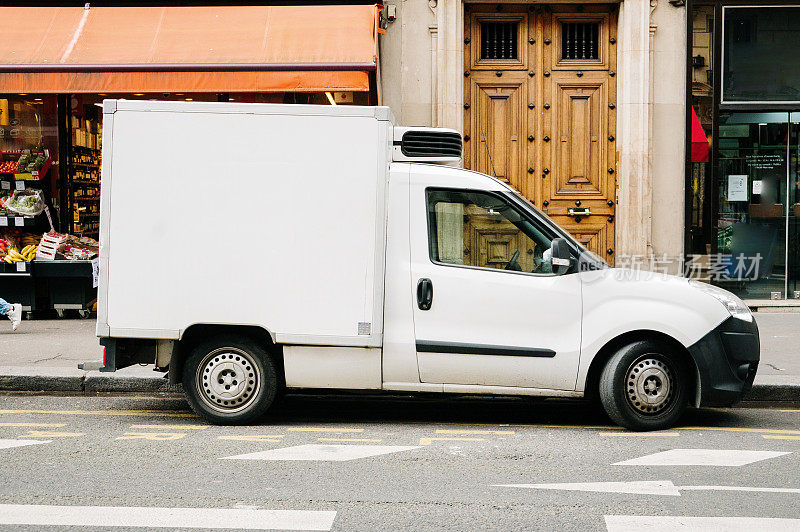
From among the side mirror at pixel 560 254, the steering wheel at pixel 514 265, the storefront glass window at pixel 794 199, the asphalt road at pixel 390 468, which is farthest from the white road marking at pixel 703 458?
the storefront glass window at pixel 794 199

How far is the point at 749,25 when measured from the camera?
13086 millimetres

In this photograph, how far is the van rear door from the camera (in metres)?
6.78

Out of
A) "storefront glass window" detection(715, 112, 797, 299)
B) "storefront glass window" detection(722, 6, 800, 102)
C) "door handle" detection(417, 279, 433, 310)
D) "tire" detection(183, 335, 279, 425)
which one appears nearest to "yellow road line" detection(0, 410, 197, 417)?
"tire" detection(183, 335, 279, 425)

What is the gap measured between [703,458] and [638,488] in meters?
0.93

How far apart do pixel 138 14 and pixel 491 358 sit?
7.94 metres

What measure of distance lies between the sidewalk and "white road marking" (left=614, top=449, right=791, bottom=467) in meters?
2.04

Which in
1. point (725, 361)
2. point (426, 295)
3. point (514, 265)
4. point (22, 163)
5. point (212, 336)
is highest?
point (22, 163)

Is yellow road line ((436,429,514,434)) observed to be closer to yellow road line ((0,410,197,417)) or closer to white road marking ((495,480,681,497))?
white road marking ((495,480,681,497))

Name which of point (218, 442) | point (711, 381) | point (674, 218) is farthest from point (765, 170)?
point (218, 442)

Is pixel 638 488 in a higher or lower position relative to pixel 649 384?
lower

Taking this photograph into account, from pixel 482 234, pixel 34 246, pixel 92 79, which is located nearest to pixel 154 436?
pixel 482 234

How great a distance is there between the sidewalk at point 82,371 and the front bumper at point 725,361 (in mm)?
1434

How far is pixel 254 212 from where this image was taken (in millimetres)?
6828

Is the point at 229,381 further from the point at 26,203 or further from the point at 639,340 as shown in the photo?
the point at 26,203
